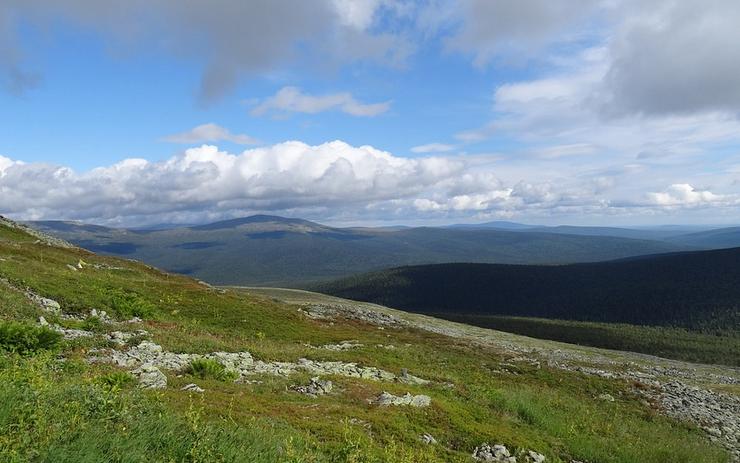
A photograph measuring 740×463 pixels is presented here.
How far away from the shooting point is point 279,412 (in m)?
14.2

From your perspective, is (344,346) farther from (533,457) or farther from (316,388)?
(533,457)

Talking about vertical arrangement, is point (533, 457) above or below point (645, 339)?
above

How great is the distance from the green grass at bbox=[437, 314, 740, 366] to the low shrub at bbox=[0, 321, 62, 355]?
17353 centimetres

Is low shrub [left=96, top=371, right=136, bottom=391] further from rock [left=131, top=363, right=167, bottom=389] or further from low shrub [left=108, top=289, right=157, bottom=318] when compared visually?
low shrub [left=108, top=289, right=157, bottom=318]

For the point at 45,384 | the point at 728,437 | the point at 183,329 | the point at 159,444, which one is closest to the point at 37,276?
the point at 183,329

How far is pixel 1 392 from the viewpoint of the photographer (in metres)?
8.68

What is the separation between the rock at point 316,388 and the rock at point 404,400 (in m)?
2.11

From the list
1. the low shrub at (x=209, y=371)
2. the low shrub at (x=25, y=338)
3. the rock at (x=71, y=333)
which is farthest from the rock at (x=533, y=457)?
the rock at (x=71, y=333)

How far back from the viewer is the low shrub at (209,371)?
18.0 meters

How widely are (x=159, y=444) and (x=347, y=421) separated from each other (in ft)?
20.6

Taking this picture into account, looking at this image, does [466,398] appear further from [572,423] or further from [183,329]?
[183,329]

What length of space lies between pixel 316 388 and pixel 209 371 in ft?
14.2

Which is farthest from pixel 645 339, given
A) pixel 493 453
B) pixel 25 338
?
pixel 25 338

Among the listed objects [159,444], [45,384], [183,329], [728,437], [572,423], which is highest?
[45,384]
